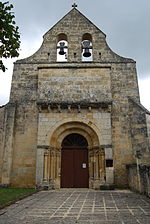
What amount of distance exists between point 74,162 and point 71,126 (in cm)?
192

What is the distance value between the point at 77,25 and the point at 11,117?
7.60m

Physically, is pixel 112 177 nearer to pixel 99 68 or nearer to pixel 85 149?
pixel 85 149

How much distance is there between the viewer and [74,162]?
10.6 meters

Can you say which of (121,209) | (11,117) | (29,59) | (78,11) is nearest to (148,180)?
(121,209)

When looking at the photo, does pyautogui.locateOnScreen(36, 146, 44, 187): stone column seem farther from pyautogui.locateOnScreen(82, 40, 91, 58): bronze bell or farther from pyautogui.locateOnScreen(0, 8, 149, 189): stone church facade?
pyautogui.locateOnScreen(82, 40, 91, 58): bronze bell

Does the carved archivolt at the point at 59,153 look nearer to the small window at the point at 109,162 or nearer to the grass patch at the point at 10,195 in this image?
the small window at the point at 109,162

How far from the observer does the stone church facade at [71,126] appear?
10.0 meters

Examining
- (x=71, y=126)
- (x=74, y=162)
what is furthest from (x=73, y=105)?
(x=74, y=162)

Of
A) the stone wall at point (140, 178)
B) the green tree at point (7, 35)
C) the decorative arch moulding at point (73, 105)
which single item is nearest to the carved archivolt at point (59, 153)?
the decorative arch moulding at point (73, 105)

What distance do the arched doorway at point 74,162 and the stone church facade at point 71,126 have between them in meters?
A: 0.05

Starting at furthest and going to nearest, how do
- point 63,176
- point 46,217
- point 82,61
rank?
point 82,61
point 63,176
point 46,217

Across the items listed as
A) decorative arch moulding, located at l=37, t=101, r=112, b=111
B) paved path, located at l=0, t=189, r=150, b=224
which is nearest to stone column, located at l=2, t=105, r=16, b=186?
decorative arch moulding, located at l=37, t=101, r=112, b=111

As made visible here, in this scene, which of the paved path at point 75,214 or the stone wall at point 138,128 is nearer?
the paved path at point 75,214

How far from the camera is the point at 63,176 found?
10.3 metres
